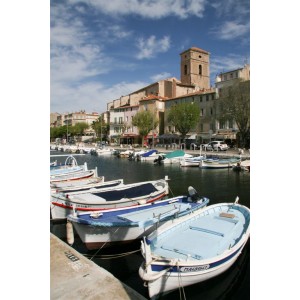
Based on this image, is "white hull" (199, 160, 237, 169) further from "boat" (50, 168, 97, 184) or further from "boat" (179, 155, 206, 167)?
"boat" (50, 168, 97, 184)

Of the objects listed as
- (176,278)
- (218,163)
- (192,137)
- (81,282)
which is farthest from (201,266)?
(192,137)

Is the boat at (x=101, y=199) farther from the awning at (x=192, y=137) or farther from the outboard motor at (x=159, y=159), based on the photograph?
the awning at (x=192, y=137)

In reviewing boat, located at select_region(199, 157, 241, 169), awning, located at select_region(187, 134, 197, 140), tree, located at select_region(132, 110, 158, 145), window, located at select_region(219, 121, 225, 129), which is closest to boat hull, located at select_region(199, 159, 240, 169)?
boat, located at select_region(199, 157, 241, 169)

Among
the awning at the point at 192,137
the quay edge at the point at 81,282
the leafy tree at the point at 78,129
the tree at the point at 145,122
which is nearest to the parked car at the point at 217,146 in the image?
the awning at the point at 192,137

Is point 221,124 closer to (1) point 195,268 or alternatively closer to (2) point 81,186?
(2) point 81,186

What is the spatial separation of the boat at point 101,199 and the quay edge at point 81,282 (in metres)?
2.93

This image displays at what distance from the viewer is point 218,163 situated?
21500mm

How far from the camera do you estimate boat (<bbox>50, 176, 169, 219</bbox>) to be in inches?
308

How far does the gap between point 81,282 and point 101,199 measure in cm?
414

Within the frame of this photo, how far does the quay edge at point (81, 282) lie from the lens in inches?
147

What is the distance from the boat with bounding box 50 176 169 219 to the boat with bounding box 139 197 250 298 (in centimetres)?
219
